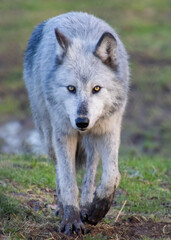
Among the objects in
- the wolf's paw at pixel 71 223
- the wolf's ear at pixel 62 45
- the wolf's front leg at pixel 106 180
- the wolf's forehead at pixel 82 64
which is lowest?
the wolf's paw at pixel 71 223

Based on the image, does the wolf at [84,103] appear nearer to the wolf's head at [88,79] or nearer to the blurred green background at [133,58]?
the wolf's head at [88,79]

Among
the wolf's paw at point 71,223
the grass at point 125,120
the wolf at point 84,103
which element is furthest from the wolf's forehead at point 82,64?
the grass at point 125,120

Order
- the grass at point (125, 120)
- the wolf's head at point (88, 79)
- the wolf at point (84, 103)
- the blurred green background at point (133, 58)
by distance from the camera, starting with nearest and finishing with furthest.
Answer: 1. the wolf's head at point (88, 79)
2. the wolf at point (84, 103)
3. the grass at point (125, 120)
4. the blurred green background at point (133, 58)

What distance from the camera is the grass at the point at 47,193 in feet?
18.2

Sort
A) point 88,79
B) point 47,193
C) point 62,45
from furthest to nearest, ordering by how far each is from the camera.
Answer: point 47,193 < point 62,45 < point 88,79

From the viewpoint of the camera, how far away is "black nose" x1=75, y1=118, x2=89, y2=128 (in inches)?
199

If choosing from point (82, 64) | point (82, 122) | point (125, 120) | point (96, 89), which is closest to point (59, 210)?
point (82, 122)

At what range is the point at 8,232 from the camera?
5195 millimetres

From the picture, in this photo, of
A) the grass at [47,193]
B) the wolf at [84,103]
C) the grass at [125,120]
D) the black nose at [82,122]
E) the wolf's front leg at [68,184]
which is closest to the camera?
the black nose at [82,122]

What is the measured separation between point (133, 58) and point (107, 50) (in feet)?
39.6

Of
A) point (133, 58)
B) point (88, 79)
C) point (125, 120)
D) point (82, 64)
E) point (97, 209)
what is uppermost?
point (82, 64)

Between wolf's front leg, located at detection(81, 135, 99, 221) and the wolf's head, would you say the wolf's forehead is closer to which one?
the wolf's head

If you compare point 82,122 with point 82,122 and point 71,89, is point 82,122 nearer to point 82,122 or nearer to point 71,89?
point 82,122

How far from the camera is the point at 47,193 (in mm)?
6863
